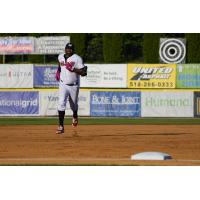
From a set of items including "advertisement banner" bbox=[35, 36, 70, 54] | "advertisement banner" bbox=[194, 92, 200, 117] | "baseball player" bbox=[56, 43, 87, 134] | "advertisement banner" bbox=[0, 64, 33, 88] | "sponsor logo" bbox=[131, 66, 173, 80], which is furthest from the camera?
"advertisement banner" bbox=[35, 36, 70, 54]

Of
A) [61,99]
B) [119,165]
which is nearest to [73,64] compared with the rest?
[61,99]

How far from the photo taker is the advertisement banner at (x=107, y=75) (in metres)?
38.6

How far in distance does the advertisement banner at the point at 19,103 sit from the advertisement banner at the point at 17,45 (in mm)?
10635

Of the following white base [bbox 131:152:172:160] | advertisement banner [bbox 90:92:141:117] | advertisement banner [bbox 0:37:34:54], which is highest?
advertisement banner [bbox 0:37:34:54]

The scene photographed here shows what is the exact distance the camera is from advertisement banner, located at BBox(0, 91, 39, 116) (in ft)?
115

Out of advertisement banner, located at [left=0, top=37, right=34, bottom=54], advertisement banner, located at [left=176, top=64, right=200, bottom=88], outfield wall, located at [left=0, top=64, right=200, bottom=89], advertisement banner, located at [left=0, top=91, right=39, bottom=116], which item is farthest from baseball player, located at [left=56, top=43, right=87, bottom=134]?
advertisement banner, located at [left=0, top=37, right=34, bottom=54]

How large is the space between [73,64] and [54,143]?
2.30 metres

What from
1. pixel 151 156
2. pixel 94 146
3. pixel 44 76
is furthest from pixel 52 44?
pixel 151 156

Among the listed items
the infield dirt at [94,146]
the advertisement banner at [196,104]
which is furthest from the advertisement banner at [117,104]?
the infield dirt at [94,146]

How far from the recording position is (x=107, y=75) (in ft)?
128

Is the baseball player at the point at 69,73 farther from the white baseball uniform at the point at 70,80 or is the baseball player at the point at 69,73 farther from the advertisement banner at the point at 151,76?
the advertisement banner at the point at 151,76

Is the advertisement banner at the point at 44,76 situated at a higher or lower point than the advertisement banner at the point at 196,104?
higher

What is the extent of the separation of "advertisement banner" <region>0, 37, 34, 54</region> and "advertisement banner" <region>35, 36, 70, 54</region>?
1.58 ft

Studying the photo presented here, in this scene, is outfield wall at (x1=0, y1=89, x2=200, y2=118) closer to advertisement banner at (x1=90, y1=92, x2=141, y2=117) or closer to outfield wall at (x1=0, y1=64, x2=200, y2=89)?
advertisement banner at (x1=90, y1=92, x2=141, y2=117)
